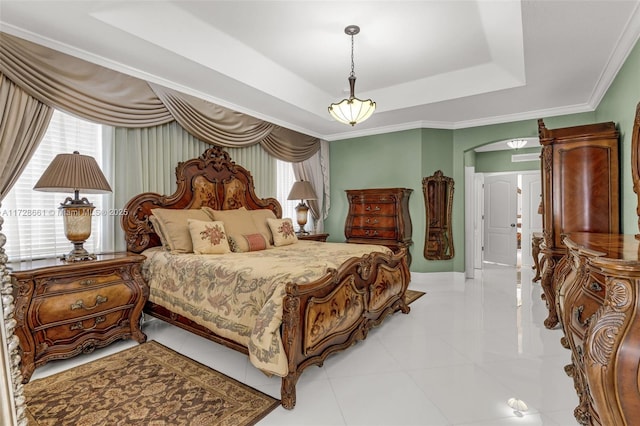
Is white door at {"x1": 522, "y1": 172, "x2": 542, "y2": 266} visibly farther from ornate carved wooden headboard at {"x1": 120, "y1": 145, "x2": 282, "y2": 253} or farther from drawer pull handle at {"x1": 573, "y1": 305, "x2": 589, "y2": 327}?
drawer pull handle at {"x1": 573, "y1": 305, "x2": 589, "y2": 327}

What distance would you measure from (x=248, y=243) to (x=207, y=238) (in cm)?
48

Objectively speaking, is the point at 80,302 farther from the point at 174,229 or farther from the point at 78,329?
the point at 174,229

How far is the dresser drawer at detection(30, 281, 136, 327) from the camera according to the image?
87.9 inches

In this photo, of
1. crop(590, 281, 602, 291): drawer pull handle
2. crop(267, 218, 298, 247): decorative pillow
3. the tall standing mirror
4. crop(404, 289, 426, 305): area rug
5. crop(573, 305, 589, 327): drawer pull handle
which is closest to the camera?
crop(590, 281, 602, 291): drawer pull handle

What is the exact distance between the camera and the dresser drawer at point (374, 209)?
4.96m

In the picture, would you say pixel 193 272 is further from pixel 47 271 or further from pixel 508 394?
pixel 508 394

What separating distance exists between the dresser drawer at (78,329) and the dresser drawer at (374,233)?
3.42m

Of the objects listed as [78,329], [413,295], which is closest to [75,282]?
[78,329]

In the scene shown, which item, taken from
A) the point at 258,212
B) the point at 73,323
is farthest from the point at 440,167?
the point at 73,323

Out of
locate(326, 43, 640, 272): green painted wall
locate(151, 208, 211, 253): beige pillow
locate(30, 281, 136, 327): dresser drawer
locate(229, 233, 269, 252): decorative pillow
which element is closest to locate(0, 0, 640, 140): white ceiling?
locate(326, 43, 640, 272): green painted wall

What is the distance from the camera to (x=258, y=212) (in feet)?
13.3

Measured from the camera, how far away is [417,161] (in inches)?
199

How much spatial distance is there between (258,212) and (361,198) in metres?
1.90

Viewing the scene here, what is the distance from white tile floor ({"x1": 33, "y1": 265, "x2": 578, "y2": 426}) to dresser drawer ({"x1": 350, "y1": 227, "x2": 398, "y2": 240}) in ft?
4.86
